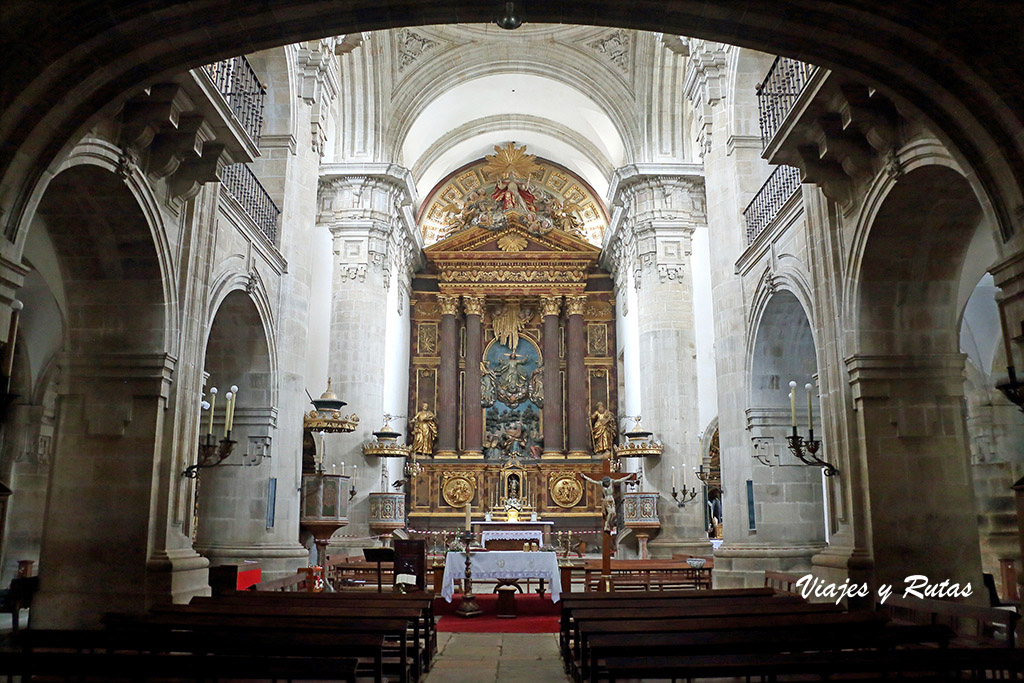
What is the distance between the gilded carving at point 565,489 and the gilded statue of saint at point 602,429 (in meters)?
1.18

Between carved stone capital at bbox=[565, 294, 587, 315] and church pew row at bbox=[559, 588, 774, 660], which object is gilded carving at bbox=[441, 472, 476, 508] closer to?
carved stone capital at bbox=[565, 294, 587, 315]

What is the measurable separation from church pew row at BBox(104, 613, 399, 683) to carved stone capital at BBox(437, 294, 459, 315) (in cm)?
1997

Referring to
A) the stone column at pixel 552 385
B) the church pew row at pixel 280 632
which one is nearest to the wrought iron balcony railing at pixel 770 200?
the church pew row at pixel 280 632

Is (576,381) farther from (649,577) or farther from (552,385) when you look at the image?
(649,577)

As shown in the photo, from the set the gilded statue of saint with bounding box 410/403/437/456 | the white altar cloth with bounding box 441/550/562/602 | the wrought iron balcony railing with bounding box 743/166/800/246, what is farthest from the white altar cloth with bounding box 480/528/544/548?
the wrought iron balcony railing with bounding box 743/166/800/246

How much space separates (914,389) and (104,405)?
7.87 m

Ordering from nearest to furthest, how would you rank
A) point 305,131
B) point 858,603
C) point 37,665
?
point 37,665
point 858,603
point 305,131

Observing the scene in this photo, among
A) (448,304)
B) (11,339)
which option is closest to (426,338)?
(448,304)

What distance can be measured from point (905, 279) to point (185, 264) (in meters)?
7.29

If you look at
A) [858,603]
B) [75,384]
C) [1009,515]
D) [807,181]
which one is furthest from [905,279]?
[75,384]

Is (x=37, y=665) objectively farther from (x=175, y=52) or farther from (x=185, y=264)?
(x=185, y=264)

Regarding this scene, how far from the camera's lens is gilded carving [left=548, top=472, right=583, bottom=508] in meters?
24.9

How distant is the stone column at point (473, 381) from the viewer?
84.3 ft

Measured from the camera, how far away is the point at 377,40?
2077cm
